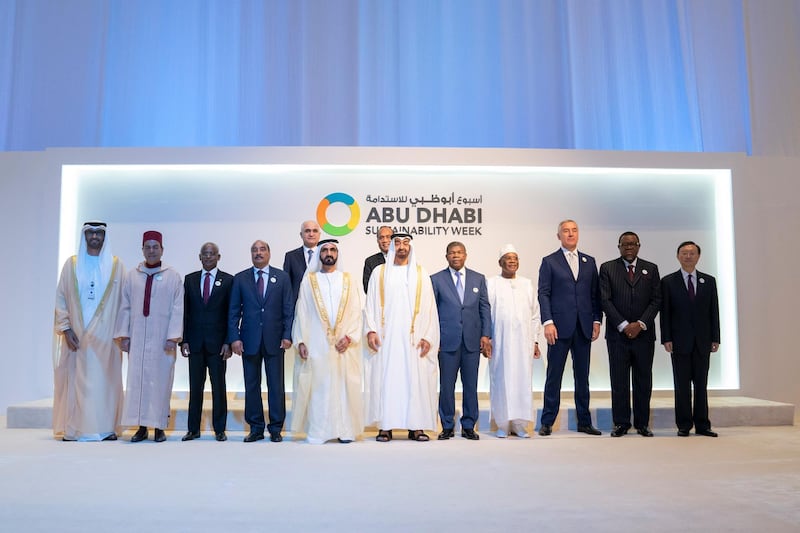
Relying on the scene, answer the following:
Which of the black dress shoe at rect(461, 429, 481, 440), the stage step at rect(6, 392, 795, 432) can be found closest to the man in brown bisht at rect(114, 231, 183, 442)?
the stage step at rect(6, 392, 795, 432)

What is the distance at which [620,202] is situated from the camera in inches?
303

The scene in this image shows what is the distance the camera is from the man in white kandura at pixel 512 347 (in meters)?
5.87

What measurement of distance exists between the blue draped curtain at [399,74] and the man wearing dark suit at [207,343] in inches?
126

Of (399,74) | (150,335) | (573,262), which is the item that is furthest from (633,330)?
(399,74)

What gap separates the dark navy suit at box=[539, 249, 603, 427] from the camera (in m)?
5.95

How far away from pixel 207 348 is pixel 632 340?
3.41 m

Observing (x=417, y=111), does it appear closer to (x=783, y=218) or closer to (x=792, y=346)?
(x=783, y=218)

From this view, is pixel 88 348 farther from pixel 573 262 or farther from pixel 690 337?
pixel 690 337

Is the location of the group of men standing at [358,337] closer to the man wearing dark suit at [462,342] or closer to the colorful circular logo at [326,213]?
the man wearing dark suit at [462,342]

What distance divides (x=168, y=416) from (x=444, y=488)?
2875 millimetres

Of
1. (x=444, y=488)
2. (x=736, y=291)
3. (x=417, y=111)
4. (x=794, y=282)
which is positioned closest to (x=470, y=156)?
(x=417, y=111)

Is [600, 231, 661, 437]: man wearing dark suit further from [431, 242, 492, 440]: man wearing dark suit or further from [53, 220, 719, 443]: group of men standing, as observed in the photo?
[431, 242, 492, 440]: man wearing dark suit

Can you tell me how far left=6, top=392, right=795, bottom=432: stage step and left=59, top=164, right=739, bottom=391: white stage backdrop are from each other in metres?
0.91

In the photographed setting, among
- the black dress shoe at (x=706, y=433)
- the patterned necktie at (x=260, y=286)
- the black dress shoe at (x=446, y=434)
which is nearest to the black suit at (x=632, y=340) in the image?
the black dress shoe at (x=706, y=433)
